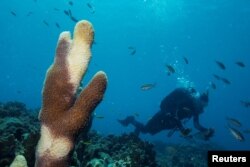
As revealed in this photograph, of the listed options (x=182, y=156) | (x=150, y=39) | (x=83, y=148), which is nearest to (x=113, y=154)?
(x=83, y=148)

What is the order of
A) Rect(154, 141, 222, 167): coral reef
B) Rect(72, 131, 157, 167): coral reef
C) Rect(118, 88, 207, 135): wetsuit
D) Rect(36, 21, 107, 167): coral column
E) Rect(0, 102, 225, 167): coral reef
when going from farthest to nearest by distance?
Rect(154, 141, 222, 167): coral reef, Rect(118, 88, 207, 135): wetsuit, Rect(72, 131, 157, 167): coral reef, Rect(0, 102, 225, 167): coral reef, Rect(36, 21, 107, 167): coral column

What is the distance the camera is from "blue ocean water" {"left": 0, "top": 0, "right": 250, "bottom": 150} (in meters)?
58.6

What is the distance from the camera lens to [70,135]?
11.3ft

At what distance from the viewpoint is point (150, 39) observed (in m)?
94.7

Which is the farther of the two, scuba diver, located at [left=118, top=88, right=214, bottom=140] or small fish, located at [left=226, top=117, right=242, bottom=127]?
scuba diver, located at [left=118, top=88, right=214, bottom=140]

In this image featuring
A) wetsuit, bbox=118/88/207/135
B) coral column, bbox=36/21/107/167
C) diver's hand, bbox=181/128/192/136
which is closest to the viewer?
coral column, bbox=36/21/107/167

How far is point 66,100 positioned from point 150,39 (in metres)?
92.4

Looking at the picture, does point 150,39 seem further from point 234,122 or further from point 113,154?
point 113,154

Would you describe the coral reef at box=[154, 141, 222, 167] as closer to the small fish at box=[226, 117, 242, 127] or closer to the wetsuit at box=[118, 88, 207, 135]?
the wetsuit at box=[118, 88, 207, 135]

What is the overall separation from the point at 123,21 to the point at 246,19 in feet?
90.6

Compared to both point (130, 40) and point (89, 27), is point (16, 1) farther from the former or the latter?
point (89, 27)

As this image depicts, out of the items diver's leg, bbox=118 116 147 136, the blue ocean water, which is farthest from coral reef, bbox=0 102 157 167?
diver's leg, bbox=118 116 147 136

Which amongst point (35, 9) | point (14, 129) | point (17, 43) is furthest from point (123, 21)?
point (17, 43)

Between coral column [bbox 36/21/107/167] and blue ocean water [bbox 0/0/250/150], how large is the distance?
609 cm
